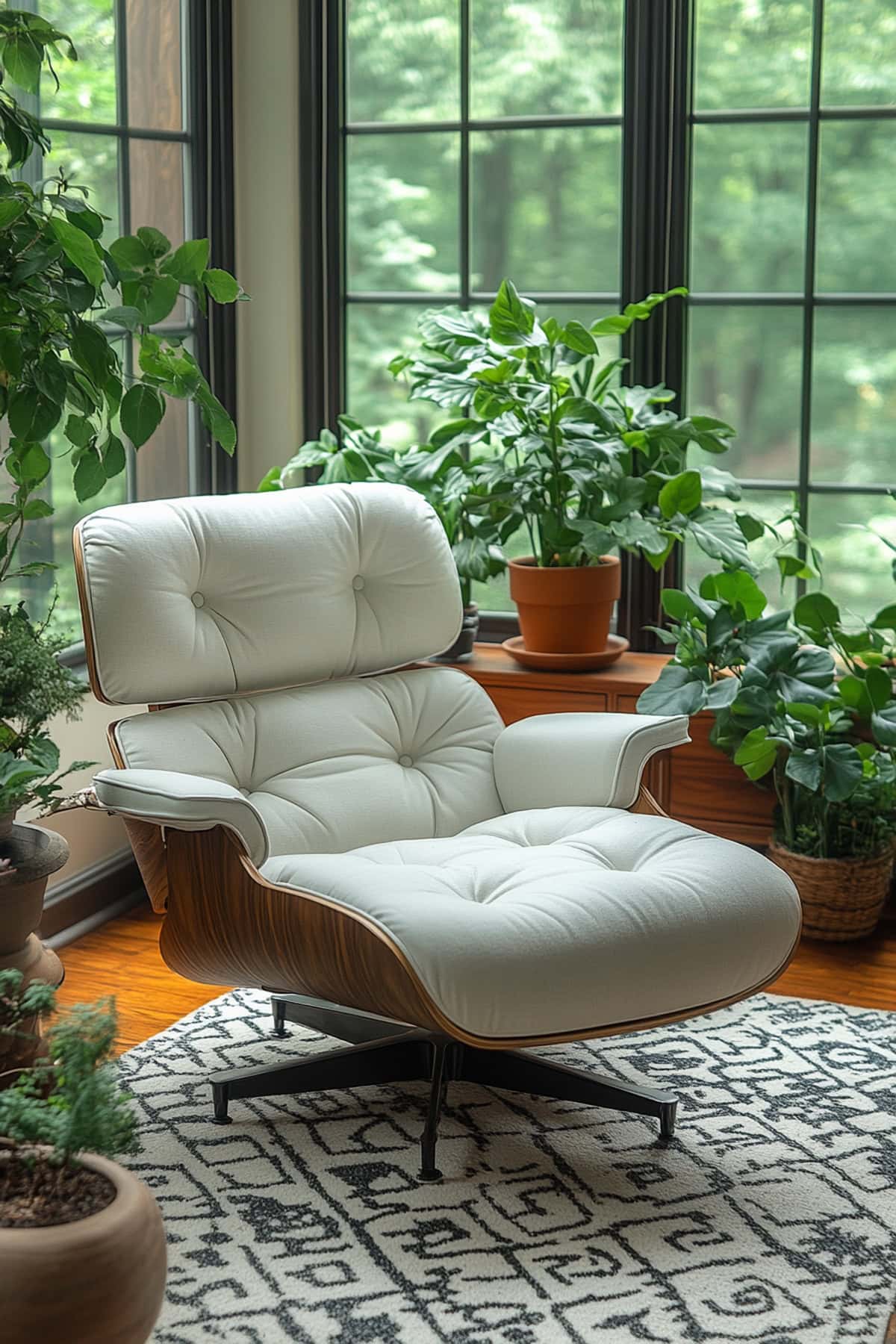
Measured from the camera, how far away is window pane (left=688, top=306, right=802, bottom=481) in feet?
11.1

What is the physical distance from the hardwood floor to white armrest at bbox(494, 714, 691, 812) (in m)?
0.64

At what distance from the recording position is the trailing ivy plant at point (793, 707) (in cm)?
288

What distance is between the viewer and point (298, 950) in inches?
82.0

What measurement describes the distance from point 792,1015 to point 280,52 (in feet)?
7.95

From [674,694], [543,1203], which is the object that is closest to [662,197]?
[674,694]

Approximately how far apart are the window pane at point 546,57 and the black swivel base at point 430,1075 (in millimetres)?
2134

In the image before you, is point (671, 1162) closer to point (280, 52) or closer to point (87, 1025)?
point (87, 1025)

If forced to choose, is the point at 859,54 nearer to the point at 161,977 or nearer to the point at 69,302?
the point at 69,302

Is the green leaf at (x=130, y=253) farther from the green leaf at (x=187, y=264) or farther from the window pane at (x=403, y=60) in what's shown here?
the window pane at (x=403, y=60)

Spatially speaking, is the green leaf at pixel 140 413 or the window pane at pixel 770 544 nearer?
the green leaf at pixel 140 413

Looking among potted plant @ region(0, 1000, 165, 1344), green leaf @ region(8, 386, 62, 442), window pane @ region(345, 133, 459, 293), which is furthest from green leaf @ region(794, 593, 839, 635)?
potted plant @ region(0, 1000, 165, 1344)

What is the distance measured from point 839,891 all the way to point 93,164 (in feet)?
6.79

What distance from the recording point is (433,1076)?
7.22 feet

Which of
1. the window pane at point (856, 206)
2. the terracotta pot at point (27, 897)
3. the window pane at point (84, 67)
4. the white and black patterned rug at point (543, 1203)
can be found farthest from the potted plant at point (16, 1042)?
the window pane at point (856, 206)
